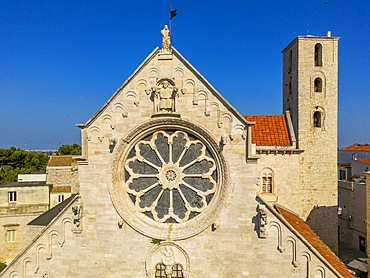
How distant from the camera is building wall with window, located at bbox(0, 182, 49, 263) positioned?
29.0 meters

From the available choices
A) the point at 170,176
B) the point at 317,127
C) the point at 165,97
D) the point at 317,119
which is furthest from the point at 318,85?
Result: the point at 170,176

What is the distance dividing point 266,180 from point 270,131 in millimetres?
3922

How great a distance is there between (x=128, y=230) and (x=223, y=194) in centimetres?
482

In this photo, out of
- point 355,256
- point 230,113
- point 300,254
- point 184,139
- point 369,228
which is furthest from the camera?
point 355,256

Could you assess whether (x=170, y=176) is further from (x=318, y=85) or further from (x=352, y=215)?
(x=352, y=215)

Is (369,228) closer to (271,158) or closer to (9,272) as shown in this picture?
(271,158)

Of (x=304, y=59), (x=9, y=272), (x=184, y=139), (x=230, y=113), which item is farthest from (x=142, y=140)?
(x=304, y=59)

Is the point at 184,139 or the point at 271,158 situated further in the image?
the point at 271,158

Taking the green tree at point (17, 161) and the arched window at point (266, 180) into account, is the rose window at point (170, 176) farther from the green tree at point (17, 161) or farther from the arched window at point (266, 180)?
the green tree at point (17, 161)

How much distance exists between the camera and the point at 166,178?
14.4 metres

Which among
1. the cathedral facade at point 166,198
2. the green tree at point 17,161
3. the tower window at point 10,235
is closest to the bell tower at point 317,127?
the cathedral facade at point 166,198

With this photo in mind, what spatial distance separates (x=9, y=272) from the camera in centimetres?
1357

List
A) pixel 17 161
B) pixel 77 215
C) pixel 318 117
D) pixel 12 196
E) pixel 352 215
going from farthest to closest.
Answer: pixel 17 161, pixel 352 215, pixel 12 196, pixel 318 117, pixel 77 215

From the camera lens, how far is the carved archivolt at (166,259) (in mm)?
13664
